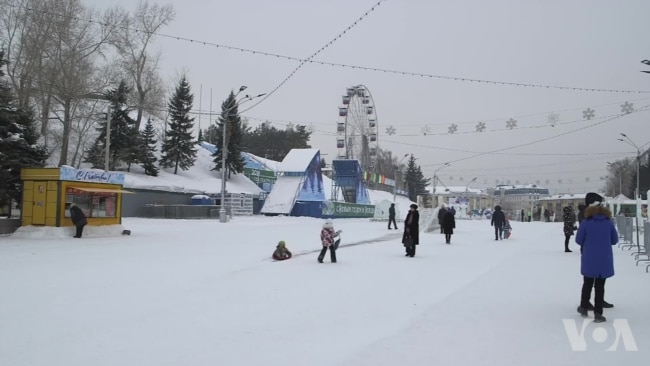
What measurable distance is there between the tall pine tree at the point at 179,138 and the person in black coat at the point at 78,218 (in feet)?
123

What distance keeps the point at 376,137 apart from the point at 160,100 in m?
24.5

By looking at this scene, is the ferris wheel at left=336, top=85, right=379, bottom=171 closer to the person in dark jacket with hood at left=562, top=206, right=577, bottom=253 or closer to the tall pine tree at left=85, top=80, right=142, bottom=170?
the tall pine tree at left=85, top=80, right=142, bottom=170

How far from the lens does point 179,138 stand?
60.2 meters

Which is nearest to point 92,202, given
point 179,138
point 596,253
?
point 596,253

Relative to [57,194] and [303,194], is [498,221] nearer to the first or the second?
[57,194]

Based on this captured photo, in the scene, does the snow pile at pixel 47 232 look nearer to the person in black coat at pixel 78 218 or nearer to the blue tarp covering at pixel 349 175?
the person in black coat at pixel 78 218

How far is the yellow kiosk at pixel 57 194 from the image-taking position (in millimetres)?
21375

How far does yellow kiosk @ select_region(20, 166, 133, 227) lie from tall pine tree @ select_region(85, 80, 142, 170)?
2892 centimetres

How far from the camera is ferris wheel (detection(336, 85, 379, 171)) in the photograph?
59750 mm

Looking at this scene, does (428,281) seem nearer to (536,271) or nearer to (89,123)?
(536,271)

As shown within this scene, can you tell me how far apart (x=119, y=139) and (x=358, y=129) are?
25.2m

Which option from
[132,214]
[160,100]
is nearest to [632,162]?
[160,100]

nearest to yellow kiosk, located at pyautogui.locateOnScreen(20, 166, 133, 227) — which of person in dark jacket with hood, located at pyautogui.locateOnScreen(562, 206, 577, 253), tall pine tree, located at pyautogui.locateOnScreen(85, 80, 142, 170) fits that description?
person in dark jacket with hood, located at pyautogui.locateOnScreen(562, 206, 577, 253)

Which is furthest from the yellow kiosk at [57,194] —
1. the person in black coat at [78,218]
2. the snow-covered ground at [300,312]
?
the snow-covered ground at [300,312]
